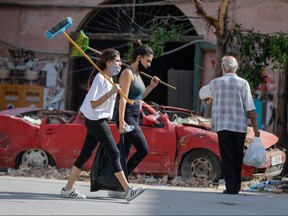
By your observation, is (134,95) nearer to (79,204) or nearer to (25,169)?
(79,204)

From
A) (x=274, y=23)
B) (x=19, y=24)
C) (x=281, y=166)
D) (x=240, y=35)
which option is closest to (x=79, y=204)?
(x=281, y=166)

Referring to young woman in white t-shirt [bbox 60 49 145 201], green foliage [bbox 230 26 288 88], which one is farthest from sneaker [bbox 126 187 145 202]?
green foliage [bbox 230 26 288 88]

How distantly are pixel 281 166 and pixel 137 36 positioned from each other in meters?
7.32

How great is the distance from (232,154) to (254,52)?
5898 mm

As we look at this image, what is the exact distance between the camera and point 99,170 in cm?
912

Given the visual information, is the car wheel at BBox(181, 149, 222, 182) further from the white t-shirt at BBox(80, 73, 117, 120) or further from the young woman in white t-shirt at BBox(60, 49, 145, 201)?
the white t-shirt at BBox(80, 73, 117, 120)

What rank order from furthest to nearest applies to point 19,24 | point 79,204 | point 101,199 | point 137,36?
1. point 19,24
2. point 137,36
3. point 101,199
4. point 79,204

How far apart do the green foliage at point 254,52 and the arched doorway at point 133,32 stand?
13.1 ft

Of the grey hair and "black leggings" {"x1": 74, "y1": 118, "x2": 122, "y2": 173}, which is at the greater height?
the grey hair

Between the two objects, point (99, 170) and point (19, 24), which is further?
point (19, 24)

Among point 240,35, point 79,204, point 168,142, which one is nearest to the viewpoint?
point 79,204

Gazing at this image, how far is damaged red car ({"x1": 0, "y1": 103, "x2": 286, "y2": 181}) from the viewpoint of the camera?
1277 centimetres

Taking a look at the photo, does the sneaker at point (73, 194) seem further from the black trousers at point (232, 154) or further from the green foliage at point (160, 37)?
the green foliage at point (160, 37)

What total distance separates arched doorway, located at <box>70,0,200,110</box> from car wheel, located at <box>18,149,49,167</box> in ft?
20.8
